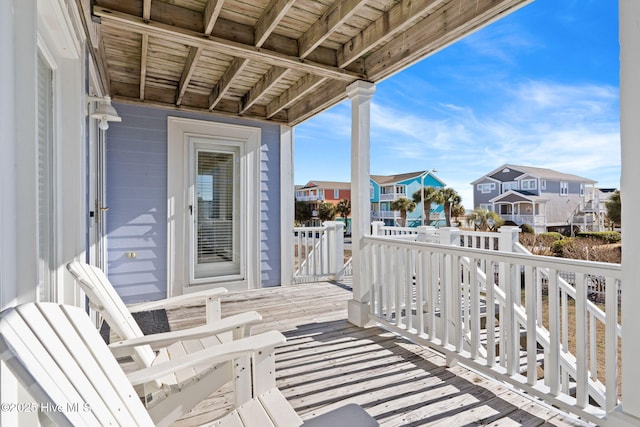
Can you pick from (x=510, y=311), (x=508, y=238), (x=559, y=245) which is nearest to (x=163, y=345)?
(x=510, y=311)

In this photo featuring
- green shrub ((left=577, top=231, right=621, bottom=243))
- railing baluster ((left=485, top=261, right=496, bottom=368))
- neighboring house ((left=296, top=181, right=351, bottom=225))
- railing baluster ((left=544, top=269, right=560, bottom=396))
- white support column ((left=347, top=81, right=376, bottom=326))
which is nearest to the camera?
railing baluster ((left=544, top=269, right=560, bottom=396))

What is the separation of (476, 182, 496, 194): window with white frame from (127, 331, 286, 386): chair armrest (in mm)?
21246

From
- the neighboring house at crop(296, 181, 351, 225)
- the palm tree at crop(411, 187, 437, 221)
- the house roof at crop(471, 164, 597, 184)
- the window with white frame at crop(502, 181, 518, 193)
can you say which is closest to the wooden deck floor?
the house roof at crop(471, 164, 597, 184)

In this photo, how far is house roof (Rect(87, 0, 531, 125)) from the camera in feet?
7.64

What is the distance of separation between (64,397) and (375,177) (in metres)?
26.3

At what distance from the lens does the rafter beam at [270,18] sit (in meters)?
2.31

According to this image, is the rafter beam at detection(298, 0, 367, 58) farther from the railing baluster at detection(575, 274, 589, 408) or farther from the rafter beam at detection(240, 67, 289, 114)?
the railing baluster at detection(575, 274, 589, 408)

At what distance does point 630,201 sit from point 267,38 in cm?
270

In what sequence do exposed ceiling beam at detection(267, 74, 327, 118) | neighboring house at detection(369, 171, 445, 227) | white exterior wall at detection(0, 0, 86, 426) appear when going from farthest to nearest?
neighboring house at detection(369, 171, 445, 227) → exposed ceiling beam at detection(267, 74, 327, 118) → white exterior wall at detection(0, 0, 86, 426)

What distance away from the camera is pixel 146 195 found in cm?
420

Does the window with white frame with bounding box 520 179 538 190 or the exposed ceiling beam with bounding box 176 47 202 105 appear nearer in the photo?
the exposed ceiling beam with bounding box 176 47 202 105

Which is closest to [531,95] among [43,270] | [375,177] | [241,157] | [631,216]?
[375,177]

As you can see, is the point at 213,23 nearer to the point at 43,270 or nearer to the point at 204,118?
the point at 43,270

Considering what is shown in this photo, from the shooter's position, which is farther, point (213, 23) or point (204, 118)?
point (204, 118)
